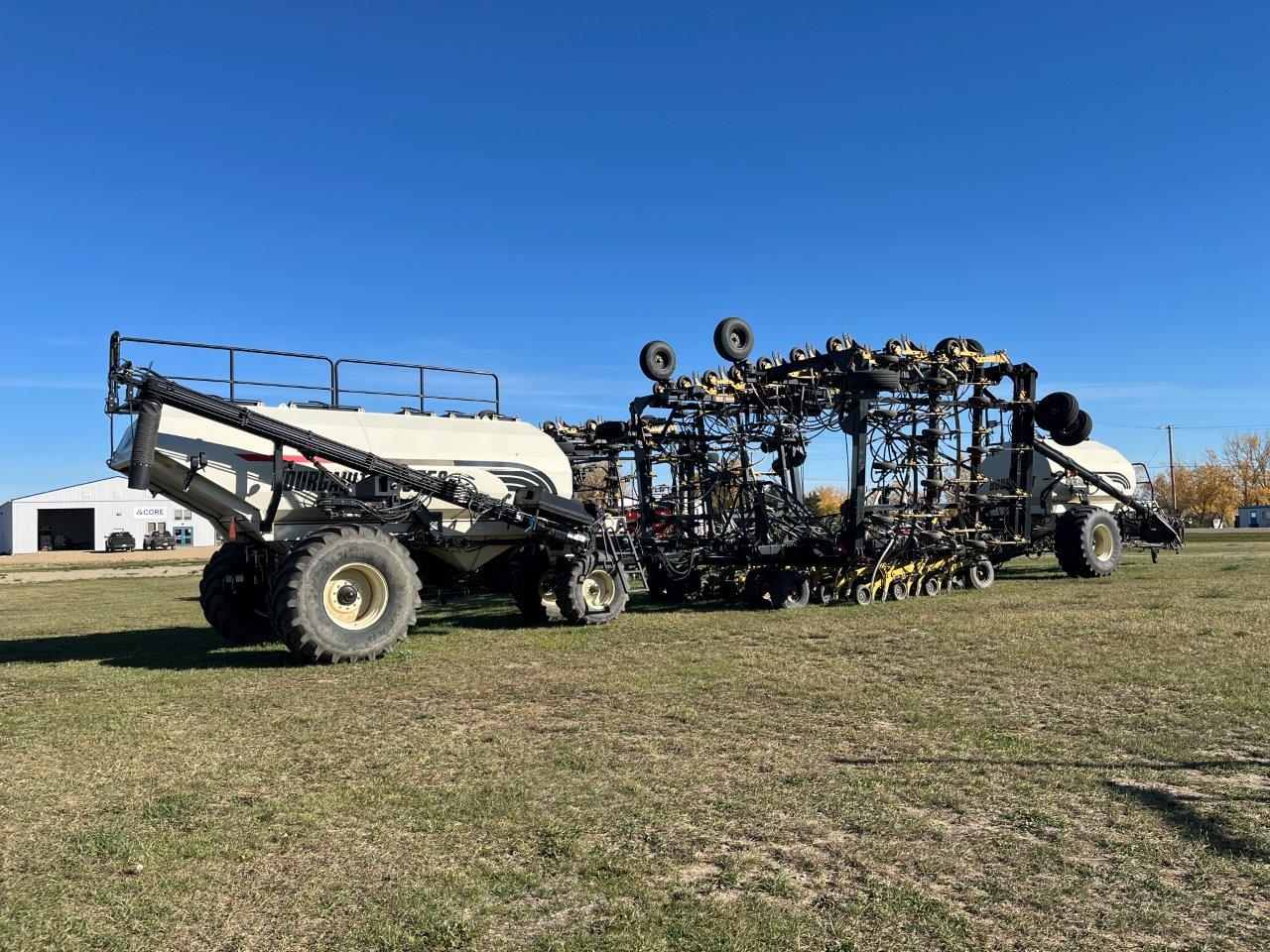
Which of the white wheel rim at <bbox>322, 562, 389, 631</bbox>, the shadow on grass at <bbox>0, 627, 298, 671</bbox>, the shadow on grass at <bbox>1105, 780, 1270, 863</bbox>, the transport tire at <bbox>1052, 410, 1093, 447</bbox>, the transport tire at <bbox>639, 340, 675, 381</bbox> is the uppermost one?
the transport tire at <bbox>639, 340, 675, 381</bbox>

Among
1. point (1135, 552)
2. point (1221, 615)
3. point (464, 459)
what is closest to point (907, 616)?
point (1221, 615)

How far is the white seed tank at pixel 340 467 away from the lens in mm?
12055

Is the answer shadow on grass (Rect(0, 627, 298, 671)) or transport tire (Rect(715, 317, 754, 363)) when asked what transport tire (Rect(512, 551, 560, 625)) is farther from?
transport tire (Rect(715, 317, 754, 363))

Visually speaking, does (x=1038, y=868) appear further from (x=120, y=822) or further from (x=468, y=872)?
Result: (x=120, y=822)

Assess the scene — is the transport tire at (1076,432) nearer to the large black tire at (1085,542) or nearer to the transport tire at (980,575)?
the large black tire at (1085,542)

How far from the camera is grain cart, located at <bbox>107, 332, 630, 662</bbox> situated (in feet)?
37.3

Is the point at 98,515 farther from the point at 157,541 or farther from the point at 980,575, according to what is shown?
the point at 980,575

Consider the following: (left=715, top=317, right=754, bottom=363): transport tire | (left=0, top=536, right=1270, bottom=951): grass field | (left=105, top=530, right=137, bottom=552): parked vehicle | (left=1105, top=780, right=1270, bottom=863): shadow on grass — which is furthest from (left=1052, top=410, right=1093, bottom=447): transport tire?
(left=105, top=530, right=137, bottom=552): parked vehicle

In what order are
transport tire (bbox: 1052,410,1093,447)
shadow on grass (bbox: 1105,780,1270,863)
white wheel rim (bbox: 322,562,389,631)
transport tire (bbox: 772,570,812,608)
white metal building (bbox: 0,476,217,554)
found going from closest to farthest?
shadow on grass (bbox: 1105,780,1270,863) → white wheel rim (bbox: 322,562,389,631) → transport tire (bbox: 772,570,812,608) → transport tire (bbox: 1052,410,1093,447) → white metal building (bbox: 0,476,217,554)

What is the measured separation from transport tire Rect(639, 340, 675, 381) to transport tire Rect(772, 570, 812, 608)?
4815mm

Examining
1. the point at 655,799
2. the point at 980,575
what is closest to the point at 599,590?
the point at 655,799

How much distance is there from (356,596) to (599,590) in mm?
4634

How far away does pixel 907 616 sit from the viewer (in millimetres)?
15109

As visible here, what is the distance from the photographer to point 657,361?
64.7ft
